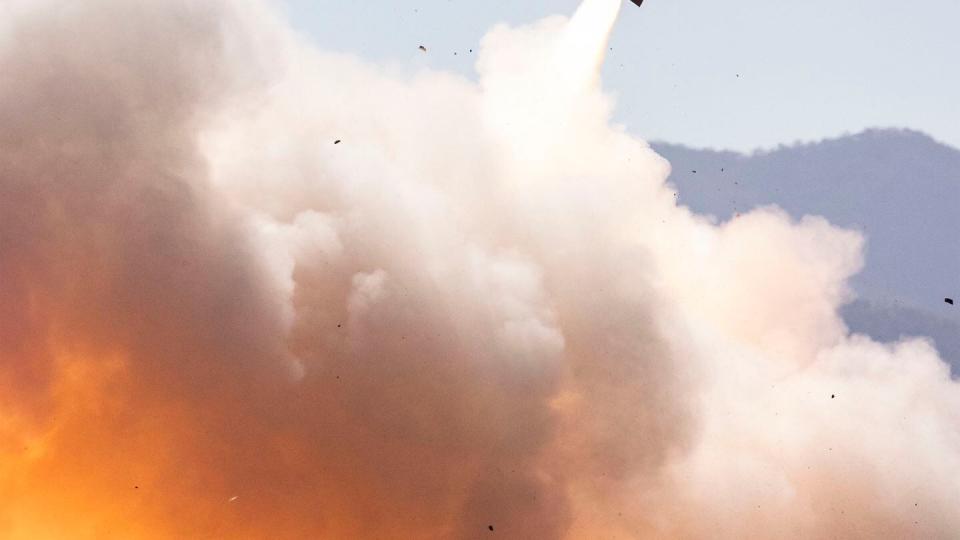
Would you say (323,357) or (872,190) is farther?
(872,190)

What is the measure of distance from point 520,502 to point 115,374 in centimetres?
972

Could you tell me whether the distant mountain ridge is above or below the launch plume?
below

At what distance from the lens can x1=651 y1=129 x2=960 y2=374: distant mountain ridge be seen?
105m

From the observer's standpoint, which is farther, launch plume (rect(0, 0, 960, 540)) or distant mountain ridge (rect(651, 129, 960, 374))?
distant mountain ridge (rect(651, 129, 960, 374))

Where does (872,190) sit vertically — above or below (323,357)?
below

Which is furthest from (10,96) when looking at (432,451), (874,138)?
(874,138)

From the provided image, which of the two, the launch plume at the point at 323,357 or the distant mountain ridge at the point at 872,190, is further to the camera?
the distant mountain ridge at the point at 872,190

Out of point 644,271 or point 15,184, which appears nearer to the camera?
point 15,184

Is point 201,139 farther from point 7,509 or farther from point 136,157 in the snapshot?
point 7,509

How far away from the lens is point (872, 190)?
117 metres

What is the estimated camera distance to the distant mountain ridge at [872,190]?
4126 inches

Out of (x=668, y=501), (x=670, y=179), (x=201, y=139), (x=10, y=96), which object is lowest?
(x=670, y=179)

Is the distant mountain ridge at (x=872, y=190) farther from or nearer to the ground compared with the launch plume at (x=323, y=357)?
nearer to the ground

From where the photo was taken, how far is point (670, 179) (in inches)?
4331
